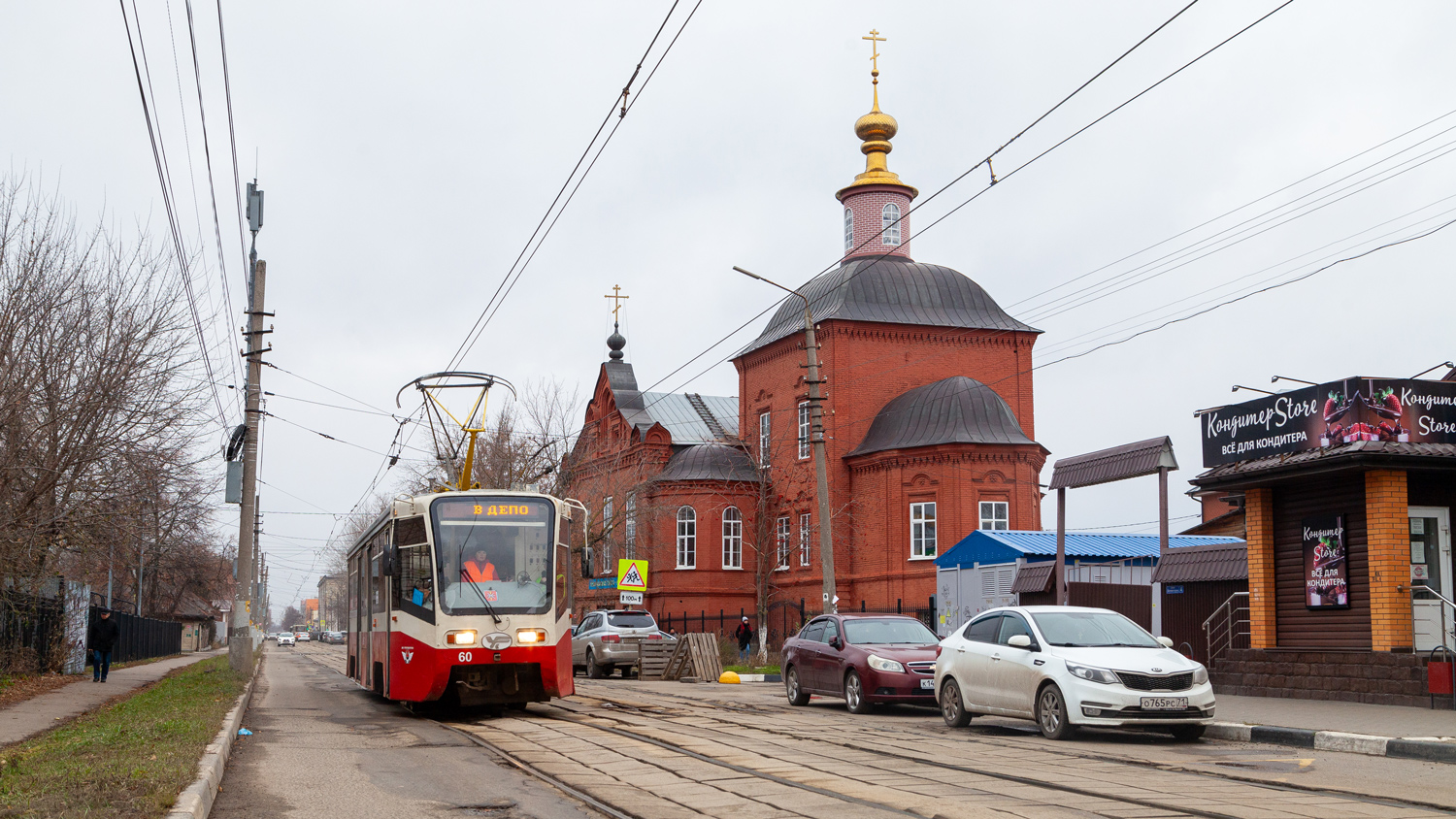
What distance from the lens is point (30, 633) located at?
26.4 metres

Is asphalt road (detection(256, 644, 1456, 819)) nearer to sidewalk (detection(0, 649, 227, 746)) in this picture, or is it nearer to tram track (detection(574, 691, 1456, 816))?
tram track (detection(574, 691, 1456, 816))

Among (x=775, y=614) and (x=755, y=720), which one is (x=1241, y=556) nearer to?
(x=755, y=720)

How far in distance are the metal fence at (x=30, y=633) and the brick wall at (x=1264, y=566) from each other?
808 inches

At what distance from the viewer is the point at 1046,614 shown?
15.6 m

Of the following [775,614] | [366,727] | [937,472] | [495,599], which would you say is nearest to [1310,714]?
[495,599]

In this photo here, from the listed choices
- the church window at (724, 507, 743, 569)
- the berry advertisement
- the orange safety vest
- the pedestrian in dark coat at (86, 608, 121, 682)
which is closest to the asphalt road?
the orange safety vest

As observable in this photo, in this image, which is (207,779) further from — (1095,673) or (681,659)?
(681,659)

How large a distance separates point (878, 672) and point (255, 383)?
44.8 ft

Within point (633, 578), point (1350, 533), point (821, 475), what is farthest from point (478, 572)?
point (633, 578)

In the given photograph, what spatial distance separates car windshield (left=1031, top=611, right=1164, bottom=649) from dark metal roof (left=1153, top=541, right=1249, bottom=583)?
21.7 feet

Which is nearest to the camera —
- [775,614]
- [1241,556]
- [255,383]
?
[1241,556]

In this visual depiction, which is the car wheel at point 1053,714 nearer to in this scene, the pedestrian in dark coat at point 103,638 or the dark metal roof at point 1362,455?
the dark metal roof at point 1362,455

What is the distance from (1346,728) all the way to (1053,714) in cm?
304

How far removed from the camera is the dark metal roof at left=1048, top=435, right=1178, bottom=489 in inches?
858
